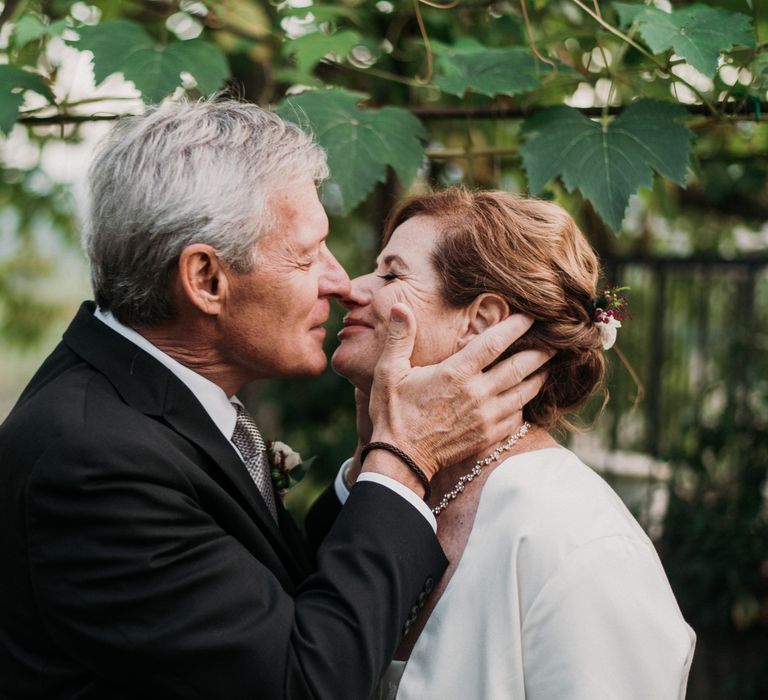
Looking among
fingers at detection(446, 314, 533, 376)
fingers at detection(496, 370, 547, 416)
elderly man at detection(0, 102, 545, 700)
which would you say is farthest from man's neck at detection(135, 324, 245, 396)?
fingers at detection(496, 370, 547, 416)

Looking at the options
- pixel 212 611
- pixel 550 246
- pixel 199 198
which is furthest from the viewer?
pixel 550 246

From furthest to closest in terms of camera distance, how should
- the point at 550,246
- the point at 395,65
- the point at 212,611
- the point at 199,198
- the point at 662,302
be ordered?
the point at 662,302 < the point at 395,65 < the point at 550,246 < the point at 199,198 < the point at 212,611

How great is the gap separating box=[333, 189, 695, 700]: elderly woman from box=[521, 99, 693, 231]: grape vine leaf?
0.11 m

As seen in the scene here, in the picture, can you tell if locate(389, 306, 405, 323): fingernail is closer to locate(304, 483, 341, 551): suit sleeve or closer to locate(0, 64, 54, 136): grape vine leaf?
locate(304, 483, 341, 551): suit sleeve

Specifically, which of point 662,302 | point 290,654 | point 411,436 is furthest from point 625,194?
point 662,302

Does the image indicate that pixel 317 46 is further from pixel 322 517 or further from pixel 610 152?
pixel 322 517

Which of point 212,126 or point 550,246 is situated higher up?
point 212,126

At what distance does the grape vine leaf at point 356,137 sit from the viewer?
264cm

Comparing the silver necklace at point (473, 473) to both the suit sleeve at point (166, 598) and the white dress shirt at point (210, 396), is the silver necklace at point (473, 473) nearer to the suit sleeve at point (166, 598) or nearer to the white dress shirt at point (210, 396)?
the white dress shirt at point (210, 396)

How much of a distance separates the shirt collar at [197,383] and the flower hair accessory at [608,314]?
3.24 feet

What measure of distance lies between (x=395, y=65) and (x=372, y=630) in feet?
8.67

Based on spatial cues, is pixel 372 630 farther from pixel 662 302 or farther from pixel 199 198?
pixel 662 302

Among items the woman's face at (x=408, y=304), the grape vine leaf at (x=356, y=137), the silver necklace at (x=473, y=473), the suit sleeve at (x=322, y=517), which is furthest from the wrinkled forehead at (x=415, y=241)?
the suit sleeve at (x=322, y=517)

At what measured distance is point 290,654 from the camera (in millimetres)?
1801
